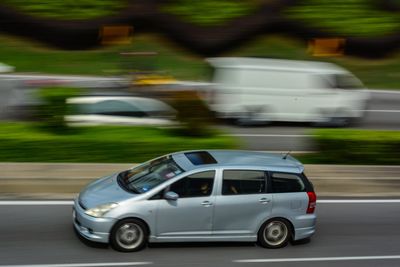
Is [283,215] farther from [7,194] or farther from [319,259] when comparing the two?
[7,194]

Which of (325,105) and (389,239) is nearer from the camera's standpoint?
(389,239)

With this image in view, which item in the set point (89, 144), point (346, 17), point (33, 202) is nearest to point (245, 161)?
point (89, 144)

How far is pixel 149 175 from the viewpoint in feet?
34.4

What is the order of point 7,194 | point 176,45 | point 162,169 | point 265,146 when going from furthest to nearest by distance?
point 176,45
point 265,146
point 7,194
point 162,169

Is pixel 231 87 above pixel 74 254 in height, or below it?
above

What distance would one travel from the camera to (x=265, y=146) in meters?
17.1

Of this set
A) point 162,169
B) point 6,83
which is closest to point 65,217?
point 162,169

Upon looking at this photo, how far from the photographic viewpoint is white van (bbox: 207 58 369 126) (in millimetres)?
19922

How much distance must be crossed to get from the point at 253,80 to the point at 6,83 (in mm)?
8668

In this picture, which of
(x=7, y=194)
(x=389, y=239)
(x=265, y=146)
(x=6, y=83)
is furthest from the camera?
(x=6, y=83)

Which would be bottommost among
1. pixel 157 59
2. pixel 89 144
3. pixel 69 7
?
pixel 89 144

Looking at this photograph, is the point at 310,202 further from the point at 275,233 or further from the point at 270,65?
the point at 270,65

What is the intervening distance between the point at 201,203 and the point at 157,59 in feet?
57.2

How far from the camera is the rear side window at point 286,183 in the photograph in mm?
10469
